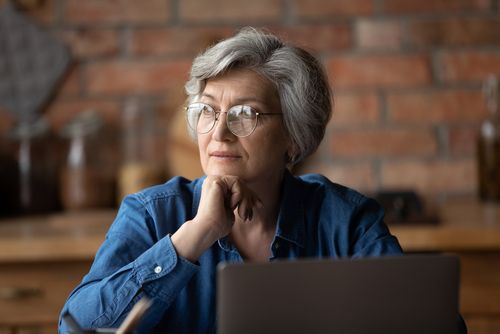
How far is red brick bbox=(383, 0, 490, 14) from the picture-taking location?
2826 mm

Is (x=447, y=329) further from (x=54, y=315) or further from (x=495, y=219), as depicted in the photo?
(x=54, y=315)

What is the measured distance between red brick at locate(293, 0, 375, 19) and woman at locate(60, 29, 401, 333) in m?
1.10

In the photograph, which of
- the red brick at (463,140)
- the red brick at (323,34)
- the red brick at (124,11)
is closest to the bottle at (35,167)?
the red brick at (124,11)

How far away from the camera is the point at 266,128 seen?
1706mm

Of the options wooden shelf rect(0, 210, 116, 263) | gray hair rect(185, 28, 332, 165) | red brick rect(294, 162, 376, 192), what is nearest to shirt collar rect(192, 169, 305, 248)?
gray hair rect(185, 28, 332, 165)

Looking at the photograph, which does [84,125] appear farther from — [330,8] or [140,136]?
[330,8]

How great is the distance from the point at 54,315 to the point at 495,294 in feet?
4.08

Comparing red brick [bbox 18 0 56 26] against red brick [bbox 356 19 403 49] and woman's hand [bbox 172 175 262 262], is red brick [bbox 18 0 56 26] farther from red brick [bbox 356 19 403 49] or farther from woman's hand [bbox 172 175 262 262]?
woman's hand [bbox 172 175 262 262]

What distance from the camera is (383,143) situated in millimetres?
2865

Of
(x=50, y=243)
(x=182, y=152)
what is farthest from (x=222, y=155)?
(x=182, y=152)

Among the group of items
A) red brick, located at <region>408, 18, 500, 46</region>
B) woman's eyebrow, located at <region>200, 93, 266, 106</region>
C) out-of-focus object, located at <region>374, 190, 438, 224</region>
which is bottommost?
out-of-focus object, located at <region>374, 190, 438, 224</region>

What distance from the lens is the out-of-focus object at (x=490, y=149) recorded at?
2746 millimetres

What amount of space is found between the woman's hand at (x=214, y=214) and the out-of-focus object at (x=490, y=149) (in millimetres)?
1304

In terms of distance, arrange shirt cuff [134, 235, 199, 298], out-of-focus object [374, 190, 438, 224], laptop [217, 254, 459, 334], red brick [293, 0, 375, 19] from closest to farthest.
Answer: laptop [217, 254, 459, 334]
shirt cuff [134, 235, 199, 298]
out-of-focus object [374, 190, 438, 224]
red brick [293, 0, 375, 19]
